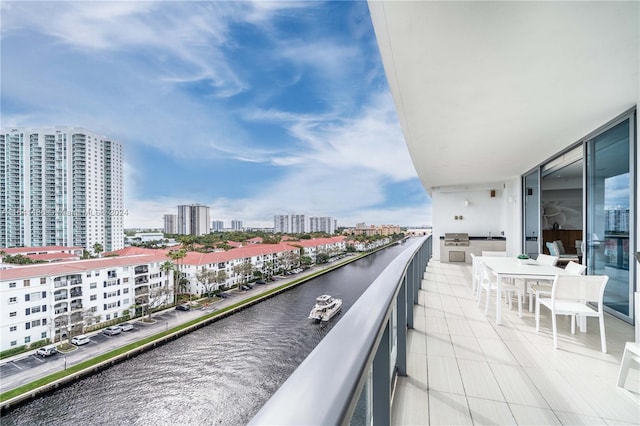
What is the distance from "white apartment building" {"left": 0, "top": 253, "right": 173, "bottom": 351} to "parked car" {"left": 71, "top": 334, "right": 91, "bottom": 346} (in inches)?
11.9

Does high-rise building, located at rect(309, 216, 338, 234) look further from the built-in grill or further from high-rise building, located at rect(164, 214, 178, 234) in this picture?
the built-in grill

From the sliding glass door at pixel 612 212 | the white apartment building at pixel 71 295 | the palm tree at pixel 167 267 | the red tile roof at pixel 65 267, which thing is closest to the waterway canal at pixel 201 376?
the white apartment building at pixel 71 295

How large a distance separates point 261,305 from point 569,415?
10.6 metres

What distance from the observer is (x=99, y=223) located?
1468 centimetres

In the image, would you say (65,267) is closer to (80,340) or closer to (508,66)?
(80,340)

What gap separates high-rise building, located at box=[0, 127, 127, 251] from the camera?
12.9 metres

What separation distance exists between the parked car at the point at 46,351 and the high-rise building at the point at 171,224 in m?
8.09

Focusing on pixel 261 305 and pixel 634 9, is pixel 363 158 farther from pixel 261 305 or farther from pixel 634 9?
pixel 634 9

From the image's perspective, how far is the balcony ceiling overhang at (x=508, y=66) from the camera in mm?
1827

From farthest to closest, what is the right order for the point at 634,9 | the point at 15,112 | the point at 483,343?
the point at 15,112, the point at 483,343, the point at 634,9

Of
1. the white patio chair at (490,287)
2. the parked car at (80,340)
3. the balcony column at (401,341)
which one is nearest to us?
the balcony column at (401,341)

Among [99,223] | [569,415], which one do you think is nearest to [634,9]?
[569,415]

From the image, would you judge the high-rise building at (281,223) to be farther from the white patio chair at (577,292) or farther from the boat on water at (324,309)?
the white patio chair at (577,292)

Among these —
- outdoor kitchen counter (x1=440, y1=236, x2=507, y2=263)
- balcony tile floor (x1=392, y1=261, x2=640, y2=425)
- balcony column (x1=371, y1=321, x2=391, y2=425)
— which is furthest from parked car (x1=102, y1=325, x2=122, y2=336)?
balcony column (x1=371, y1=321, x2=391, y2=425)
